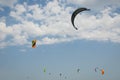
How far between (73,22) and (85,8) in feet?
8.28

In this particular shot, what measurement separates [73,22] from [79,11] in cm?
213

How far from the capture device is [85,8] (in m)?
36.3

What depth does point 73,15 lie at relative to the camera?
37500 mm

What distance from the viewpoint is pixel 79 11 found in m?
37.6

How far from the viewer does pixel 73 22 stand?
36.6 m

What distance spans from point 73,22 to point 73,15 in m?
1.41

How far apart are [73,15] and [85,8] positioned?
214cm

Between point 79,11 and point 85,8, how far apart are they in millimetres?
1475
